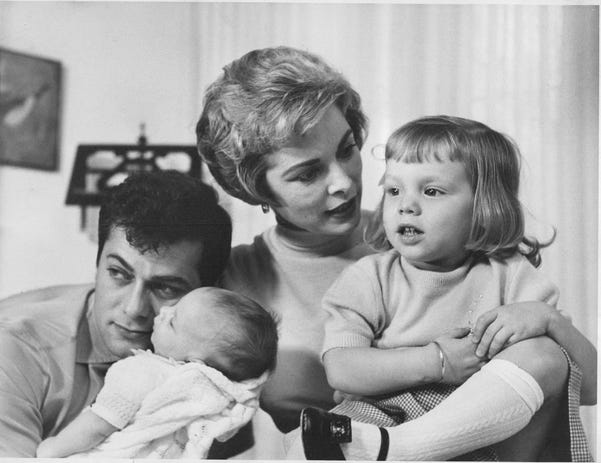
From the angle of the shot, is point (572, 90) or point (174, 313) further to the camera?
point (572, 90)

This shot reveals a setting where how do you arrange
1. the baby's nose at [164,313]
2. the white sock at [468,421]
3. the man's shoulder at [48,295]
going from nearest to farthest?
the white sock at [468,421] < the baby's nose at [164,313] < the man's shoulder at [48,295]

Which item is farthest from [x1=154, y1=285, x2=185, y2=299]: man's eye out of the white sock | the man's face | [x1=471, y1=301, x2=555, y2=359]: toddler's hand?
[x1=471, y1=301, x2=555, y2=359]: toddler's hand

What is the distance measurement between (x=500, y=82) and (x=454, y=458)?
0.79 meters

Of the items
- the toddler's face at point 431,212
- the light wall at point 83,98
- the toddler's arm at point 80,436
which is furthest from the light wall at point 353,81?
the toddler's arm at point 80,436

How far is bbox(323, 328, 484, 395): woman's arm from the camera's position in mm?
1488

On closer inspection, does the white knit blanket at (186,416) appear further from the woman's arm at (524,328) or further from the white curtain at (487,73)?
the woman's arm at (524,328)

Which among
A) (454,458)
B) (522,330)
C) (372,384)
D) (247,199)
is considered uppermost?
(247,199)

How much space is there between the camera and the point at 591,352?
158 cm

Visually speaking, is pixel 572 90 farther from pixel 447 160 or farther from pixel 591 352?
pixel 591 352

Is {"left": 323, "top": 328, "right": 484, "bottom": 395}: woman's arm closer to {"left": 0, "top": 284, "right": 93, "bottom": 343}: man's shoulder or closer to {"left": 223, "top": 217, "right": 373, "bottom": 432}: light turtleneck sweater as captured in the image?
{"left": 223, "top": 217, "right": 373, "bottom": 432}: light turtleneck sweater

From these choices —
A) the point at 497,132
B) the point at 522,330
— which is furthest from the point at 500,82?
the point at 522,330

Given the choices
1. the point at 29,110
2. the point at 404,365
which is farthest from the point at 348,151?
the point at 29,110

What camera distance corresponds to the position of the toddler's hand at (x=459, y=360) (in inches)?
58.8

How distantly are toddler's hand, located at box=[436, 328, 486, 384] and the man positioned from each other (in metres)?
0.49
